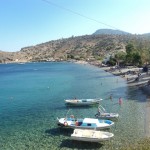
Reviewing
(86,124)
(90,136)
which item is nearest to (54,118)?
(86,124)

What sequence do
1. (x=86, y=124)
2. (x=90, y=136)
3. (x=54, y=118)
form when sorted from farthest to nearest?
(x=54, y=118) < (x=86, y=124) < (x=90, y=136)

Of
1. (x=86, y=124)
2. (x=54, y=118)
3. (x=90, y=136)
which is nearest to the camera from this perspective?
(x=90, y=136)

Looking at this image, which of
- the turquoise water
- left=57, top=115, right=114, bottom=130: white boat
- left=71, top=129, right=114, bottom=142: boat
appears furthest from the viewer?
left=57, top=115, right=114, bottom=130: white boat

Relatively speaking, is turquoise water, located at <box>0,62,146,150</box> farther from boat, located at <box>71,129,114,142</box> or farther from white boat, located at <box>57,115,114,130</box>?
white boat, located at <box>57,115,114,130</box>

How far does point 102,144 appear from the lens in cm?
4016

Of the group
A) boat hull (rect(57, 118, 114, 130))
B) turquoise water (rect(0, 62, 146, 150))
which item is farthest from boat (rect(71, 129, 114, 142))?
boat hull (rect(57, 118, 114, 130))

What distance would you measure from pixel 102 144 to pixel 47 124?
45.1 ft

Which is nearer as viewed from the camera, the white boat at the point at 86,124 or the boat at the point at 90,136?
the boat at the point at 90,136

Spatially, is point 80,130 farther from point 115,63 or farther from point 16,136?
point 115,63

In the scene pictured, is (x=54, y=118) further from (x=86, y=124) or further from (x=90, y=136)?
(x=90, y=136)

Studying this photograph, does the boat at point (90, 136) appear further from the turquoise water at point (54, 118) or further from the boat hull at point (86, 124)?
the boat hull at point (86, 124)

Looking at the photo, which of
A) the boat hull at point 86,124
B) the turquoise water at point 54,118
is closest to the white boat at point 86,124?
the boat hull at point 86,124

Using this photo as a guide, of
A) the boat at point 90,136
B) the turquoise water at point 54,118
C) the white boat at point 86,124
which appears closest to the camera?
the boat at point 90,136

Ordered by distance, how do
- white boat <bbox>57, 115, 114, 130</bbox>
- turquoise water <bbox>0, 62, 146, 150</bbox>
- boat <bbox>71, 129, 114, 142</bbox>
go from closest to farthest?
boat <bbox>71, 129, 114, 142</bbox>, turquoise water <bbox>0, 62, 146, 150</bbox>, white boat <bbox>57, 115, 114, 130</bbox>
